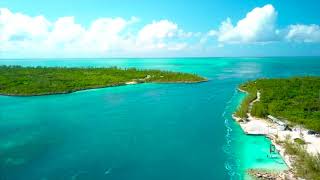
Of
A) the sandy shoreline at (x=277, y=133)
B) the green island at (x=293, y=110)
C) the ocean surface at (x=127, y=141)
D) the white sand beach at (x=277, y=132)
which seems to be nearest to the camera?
the green island at (x=293, y=110)

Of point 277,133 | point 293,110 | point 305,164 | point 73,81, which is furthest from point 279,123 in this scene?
point 73,81

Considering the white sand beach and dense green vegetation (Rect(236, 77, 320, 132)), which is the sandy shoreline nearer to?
the white sand beach

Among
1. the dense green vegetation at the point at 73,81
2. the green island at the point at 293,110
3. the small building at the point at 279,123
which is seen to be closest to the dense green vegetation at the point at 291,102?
the green island at the point at 293,110

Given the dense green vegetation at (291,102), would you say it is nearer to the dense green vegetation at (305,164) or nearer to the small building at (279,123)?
the small building at (279,123)

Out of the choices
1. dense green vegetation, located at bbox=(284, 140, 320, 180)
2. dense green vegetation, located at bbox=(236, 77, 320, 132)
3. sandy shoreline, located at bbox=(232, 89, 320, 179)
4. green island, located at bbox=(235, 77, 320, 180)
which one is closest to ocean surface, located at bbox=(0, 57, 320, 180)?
sandy shoreline, located at bbox=(232, 89, 320, 179)

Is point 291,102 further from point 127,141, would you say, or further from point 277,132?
point 127,141

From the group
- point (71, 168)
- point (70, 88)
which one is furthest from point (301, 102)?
point (70, 88)
